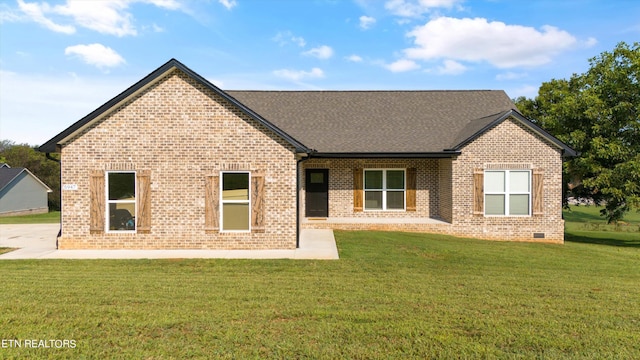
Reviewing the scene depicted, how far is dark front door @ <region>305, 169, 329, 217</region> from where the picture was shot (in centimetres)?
1641

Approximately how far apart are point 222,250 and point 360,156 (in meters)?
6.53

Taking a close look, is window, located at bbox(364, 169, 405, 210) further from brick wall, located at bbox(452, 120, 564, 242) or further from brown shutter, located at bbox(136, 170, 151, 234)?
brown shutter, located at bbox(136, 170, 151, 234)

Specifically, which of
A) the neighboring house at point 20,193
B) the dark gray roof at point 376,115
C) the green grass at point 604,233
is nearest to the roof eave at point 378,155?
the dark gray roof at point 376,115

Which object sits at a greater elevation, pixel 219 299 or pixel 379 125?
pixel 379 125

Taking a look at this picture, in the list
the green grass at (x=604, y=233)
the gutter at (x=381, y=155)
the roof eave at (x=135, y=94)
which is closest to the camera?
the roof eave at (x=135, y=94)

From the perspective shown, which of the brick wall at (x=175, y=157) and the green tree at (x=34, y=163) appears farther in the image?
the green tree at (x=34, y=163)

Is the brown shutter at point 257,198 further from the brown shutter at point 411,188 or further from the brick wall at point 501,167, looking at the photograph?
the brown shutter at point 411,188

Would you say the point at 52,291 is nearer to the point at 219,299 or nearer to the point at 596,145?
the point at 219,299

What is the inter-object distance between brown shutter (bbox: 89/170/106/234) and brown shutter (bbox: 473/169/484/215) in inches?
493

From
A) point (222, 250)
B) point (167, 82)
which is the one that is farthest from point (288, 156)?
point (167, 82)

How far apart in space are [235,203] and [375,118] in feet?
29.5

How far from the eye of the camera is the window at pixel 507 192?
1439cm

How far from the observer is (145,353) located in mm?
4781

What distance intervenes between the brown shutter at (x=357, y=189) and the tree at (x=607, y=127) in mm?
8436
